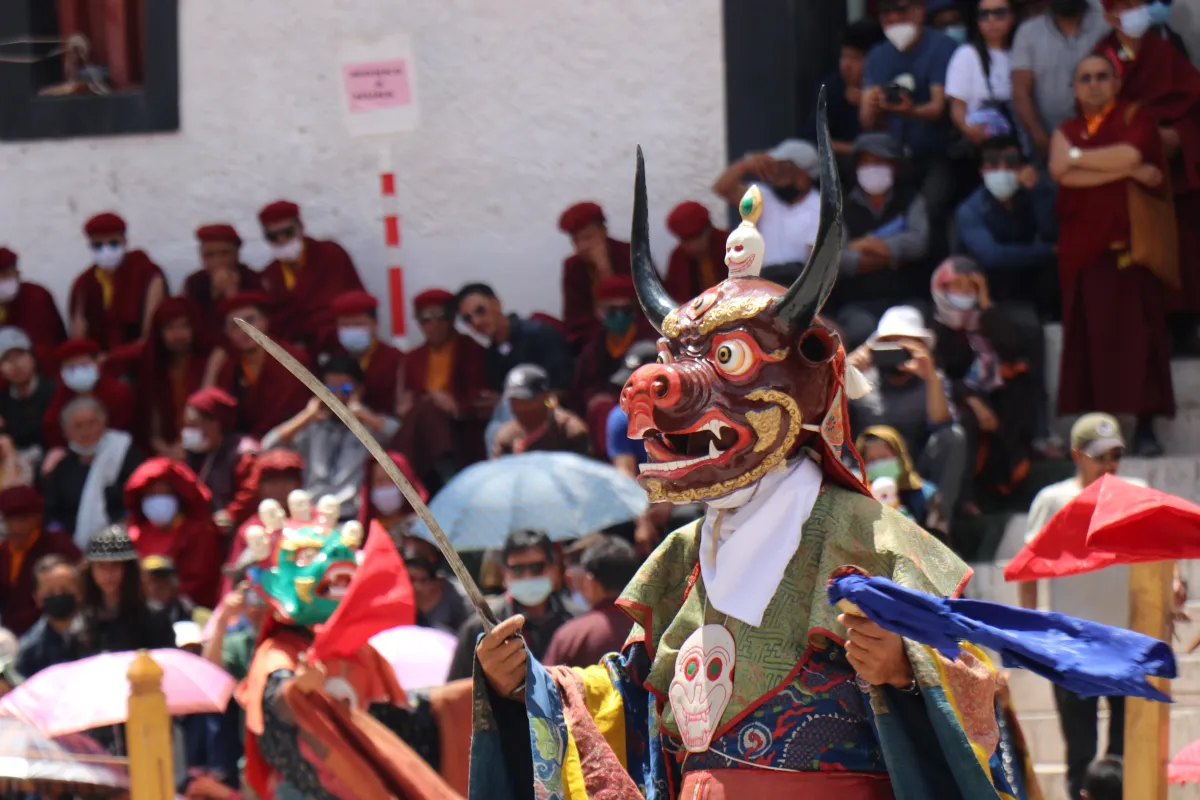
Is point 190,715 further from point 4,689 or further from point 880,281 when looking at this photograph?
point 880,281

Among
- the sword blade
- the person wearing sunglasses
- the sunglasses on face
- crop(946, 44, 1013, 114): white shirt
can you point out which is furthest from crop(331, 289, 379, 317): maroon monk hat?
the sword blade

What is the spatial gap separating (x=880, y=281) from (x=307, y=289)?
292 centimetres

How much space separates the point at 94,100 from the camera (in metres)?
12.3

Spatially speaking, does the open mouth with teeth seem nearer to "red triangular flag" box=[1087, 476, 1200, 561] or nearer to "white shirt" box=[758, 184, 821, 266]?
"red triangular flag" box=[1087, 476, 1200, 561]

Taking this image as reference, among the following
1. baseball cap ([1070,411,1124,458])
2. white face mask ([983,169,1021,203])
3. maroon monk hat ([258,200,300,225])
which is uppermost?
white face mask ([983,169,1021,203])

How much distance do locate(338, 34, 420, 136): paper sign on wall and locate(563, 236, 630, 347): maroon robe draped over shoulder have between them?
1154 millimetres

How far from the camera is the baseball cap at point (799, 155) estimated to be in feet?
32.1

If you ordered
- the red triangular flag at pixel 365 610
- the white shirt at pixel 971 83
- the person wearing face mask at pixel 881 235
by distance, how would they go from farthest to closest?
the white shirt at pixel 971 83 → the person wearing face mask at pixel 881 235 → the red triangular flag at pixel 365 610

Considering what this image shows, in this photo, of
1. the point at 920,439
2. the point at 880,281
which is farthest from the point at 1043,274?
the point at 920,439

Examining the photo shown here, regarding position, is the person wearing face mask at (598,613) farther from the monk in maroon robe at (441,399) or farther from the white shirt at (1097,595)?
the monk in maroon robe at (441,399)

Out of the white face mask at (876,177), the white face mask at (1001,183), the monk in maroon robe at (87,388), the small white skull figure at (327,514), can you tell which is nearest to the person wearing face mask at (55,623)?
the small white skull figure at (327,514)

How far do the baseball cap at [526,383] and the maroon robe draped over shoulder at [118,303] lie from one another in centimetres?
302

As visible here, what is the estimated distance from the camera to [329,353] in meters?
10.5

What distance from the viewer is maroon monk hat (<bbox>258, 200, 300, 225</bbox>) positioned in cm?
1116
